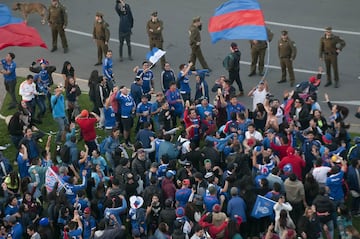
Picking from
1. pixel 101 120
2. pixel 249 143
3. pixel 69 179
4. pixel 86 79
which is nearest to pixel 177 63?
pixel 86 79

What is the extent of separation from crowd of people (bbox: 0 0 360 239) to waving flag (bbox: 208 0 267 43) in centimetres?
132

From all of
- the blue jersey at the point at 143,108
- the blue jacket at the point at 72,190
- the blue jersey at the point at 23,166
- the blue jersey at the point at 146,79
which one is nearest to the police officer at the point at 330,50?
the blue jersey at the point at 146,79

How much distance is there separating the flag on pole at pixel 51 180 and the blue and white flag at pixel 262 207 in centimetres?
403

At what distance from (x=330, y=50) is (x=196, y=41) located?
4.09m

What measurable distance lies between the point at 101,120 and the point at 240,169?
5.86 metres

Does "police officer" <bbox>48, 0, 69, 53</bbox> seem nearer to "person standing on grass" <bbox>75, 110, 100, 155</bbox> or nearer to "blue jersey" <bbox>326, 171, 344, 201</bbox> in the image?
"person standing on grass" <bbox>75, 110, 100, 155</bbox>

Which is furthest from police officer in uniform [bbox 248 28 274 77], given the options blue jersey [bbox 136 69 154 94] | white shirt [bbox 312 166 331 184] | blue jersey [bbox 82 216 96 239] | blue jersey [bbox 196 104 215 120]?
blue jersey [bbox 82 216 96 239]

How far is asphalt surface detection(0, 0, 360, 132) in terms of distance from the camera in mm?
28047

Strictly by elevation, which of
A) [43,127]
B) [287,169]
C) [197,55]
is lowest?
[43,127]

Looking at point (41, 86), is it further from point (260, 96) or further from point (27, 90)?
point (260, 96)

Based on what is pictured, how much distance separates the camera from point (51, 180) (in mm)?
19781

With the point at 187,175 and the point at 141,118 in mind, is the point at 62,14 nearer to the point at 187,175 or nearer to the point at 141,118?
the point at 141,118

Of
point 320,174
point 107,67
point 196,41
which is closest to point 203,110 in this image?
point 107,67

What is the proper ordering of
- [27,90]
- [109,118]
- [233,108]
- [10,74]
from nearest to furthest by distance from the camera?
1. [233,108]
2. [109,118]
3. [27,90]
4. [10,74]
